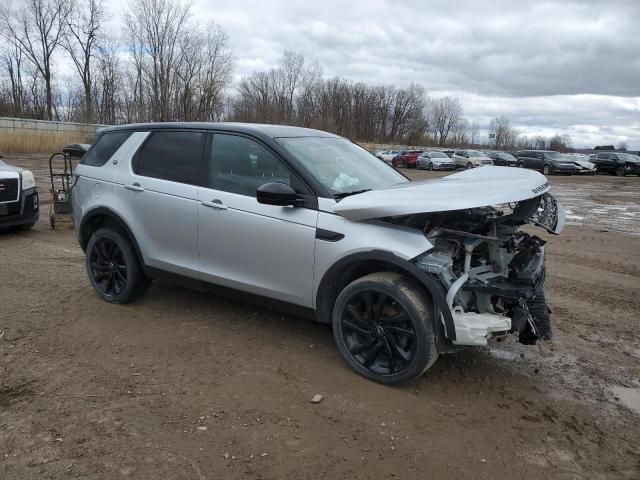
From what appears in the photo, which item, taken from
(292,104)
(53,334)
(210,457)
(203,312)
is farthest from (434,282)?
(292,104)

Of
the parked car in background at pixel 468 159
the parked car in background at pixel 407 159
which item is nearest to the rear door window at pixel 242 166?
the parked car in background at pixel 468 159

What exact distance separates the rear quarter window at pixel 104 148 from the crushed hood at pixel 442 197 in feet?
8.88

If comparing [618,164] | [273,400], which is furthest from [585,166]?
[273,400]

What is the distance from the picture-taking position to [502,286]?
3.66m

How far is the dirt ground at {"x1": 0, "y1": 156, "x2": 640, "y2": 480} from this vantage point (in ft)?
9.62

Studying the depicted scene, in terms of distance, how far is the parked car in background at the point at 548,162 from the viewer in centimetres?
3634

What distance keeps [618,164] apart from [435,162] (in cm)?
1243

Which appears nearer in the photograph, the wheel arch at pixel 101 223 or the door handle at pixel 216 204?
the door handle at pixel 216 204

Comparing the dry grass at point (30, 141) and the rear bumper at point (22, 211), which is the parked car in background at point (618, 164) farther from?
the rear bumper at point (22, 211)

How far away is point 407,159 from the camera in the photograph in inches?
1790

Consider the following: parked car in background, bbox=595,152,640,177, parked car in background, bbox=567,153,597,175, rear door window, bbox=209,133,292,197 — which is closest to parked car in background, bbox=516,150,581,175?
parked car in background, bbox=567,153,597,175

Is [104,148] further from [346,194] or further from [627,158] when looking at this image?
[627,158]

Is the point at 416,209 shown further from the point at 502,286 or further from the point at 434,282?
the point at 502,286

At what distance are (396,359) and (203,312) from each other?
2.19 metres
